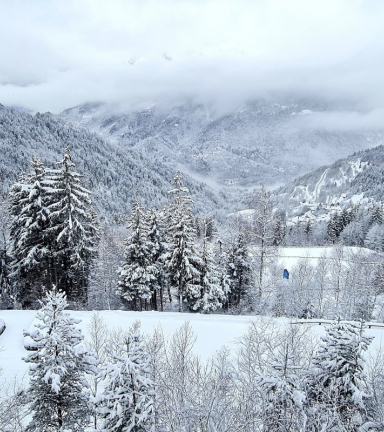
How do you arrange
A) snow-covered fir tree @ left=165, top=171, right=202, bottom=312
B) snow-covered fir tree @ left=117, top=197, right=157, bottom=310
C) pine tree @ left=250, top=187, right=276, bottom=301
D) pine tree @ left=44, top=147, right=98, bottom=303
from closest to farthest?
1. pine tree @ left=44, top=147, right=98, bottom=303
2. pine tree @ left=250, top=187, right=276, bottom=301
3. snow-covered fir tree @ left=165, top=171, right=202, bottom=312
4. snow-covered fir tree @ left=117, top=197, right=157, bottom=310

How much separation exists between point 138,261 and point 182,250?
4.77 meters

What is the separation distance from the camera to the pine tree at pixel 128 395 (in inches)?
295

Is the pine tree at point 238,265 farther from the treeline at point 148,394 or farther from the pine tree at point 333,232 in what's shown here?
the pine tree at point 333,232

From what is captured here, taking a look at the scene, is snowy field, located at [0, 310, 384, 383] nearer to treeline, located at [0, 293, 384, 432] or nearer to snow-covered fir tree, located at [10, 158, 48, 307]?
snow-covered fir tree, located at [10, 158, 48, 307]

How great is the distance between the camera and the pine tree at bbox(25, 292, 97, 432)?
27.3 ft

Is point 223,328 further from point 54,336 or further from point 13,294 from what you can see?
point 13,294

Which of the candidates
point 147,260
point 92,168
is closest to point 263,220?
point 147,260

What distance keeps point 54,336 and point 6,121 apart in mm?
226043

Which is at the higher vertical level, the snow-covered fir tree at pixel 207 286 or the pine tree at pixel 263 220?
the pine tree at pixel 263 220

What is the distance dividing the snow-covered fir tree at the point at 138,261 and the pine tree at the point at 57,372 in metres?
18.6

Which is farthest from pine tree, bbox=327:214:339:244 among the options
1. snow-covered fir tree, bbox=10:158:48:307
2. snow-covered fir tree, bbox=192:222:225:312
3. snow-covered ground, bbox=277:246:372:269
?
snow-covered fir tree, bbox=10:158:48:307

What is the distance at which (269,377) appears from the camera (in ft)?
29.9

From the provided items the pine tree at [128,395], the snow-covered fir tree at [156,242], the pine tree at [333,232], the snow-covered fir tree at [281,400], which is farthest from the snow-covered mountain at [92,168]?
the pine tree at [128,395]

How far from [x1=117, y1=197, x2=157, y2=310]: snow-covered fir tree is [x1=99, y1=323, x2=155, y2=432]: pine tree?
19801 mm
